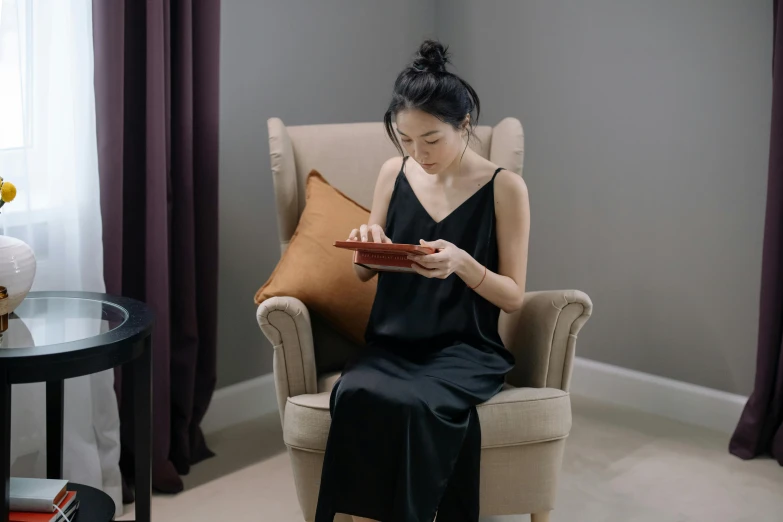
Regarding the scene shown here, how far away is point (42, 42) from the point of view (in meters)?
2.08

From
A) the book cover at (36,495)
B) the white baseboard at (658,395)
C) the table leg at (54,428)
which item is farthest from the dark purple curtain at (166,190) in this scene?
the white baseboard at (658,395)

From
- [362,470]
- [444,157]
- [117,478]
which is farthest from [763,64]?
[117,478]

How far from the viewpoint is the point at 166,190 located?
2.35m

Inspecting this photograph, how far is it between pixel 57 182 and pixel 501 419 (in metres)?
1.26

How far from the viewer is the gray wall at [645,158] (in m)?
2.81

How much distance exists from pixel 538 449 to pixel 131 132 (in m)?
1.36

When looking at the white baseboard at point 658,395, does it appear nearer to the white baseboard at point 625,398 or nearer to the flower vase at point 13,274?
the white baseboard at point 625,398

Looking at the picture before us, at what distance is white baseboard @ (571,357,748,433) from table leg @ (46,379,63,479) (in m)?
1.97

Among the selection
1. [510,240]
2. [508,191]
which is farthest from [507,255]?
[508,191]

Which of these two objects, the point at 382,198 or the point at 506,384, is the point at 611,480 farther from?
the point at 382,198

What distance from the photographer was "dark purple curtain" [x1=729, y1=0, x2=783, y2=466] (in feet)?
8.38

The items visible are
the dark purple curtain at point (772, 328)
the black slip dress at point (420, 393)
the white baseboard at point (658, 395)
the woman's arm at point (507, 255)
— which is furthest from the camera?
the white baseboard at point (658, 395)

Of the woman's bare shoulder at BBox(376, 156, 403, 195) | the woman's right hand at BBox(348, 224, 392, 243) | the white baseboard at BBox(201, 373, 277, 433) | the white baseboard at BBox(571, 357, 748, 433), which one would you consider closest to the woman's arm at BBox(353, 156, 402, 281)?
the woman's bare shoulder at BBox(376, 156, 403, 195)

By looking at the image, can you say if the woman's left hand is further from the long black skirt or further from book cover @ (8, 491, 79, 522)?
book cover @ (8, 491, 79, 522)
